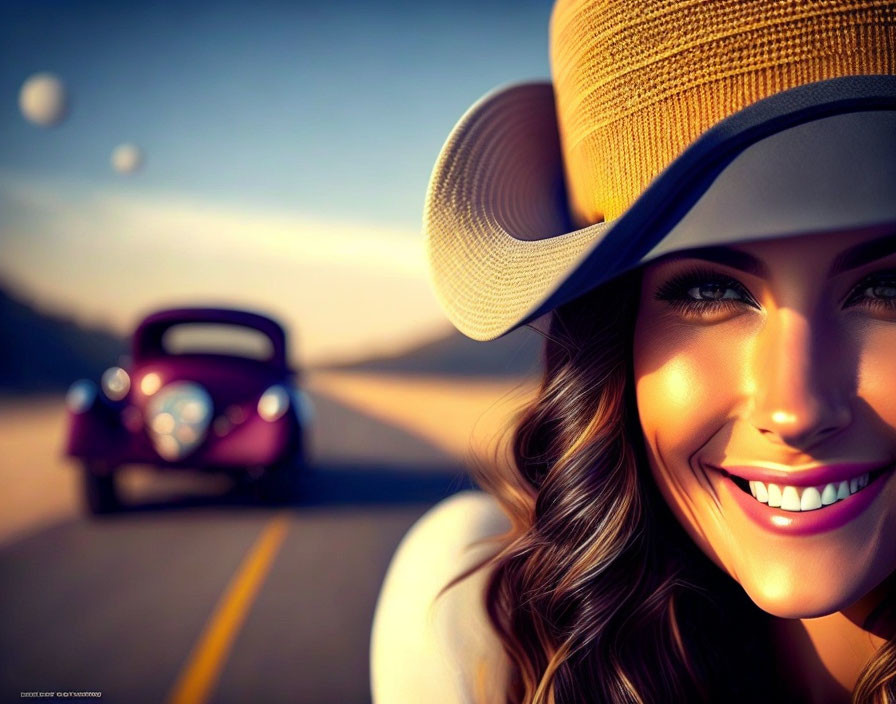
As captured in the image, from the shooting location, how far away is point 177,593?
186 centimetres

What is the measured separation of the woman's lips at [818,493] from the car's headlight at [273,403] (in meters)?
2.81

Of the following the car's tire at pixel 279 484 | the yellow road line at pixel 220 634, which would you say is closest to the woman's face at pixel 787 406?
the yellow road line at pixel 220 634

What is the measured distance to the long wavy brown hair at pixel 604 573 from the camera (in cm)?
105

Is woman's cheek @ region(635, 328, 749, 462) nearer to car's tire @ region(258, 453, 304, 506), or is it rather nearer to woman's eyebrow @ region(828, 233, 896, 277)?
woman's eyebrow @ region(828, 233, 896, 277)

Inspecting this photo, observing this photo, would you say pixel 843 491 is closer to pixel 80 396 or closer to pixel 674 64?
pixel 674 64

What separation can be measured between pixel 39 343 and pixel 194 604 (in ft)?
2.99

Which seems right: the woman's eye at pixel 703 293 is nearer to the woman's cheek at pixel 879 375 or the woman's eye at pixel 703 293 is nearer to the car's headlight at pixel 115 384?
the woman's cheek at pixel 879 375

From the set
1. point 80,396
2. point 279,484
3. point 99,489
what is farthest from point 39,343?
point 279,484

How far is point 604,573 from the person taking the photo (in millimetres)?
1090

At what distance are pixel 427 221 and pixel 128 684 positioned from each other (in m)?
1.24

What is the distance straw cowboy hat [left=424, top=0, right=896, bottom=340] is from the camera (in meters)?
0.69

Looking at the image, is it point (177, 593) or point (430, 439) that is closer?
point (177, 593)

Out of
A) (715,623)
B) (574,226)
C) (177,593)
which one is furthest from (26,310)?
(715,623)

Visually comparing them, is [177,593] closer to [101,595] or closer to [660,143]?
[101,595]
